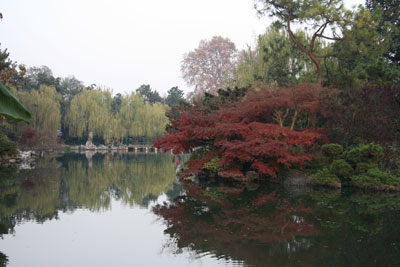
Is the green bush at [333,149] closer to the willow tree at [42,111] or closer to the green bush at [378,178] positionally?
the green bush at [378,178]

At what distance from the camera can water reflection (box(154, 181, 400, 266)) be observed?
16.4 feet

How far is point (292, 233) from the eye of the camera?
6.12 meters

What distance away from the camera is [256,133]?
38.6 feet

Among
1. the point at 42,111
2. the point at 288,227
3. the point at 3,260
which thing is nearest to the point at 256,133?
the point at 288,227

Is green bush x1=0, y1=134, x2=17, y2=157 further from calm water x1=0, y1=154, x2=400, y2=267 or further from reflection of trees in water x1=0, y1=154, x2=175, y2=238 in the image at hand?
calm water x1=0, y1=154, x2=400, y2=267

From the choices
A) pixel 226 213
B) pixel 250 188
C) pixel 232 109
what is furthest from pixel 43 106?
pixel 226 213

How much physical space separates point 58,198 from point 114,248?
452 cm

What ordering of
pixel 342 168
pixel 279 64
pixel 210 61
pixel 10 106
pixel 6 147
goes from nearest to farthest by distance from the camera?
pixel 10 106
pixel 342 168
pixel 279 64
pixel 6 147
pixel 210 61

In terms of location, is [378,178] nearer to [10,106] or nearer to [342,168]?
[342,168]

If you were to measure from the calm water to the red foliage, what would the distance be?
44.7 inches

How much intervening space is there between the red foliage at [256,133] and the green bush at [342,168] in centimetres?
84

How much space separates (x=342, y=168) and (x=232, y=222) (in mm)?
5723

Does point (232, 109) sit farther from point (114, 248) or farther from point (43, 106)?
point (43, 106)

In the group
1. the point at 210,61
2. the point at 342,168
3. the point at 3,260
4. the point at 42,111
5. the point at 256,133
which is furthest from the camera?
the point at 210,61
